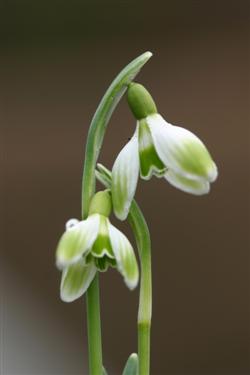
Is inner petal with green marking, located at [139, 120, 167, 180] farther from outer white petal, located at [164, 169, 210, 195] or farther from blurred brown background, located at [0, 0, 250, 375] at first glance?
blurred brown background, located at [0, 0, 250, 375]

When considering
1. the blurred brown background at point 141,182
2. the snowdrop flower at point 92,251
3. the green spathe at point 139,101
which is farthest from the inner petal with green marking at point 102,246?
the blurred brown background at point 141,182

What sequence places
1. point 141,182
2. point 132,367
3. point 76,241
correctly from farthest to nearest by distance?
point 141,182
point 132,367
point 76,241

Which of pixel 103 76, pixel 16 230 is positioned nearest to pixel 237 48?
pixel 103 76

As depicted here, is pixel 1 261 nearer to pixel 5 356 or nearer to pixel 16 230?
pixel 16 230

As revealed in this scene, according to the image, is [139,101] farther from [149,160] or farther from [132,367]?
[132,367]

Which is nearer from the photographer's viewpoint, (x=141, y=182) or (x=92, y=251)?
(x=92, y=251)

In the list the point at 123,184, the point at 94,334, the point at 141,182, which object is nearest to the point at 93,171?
the point at 123,184
